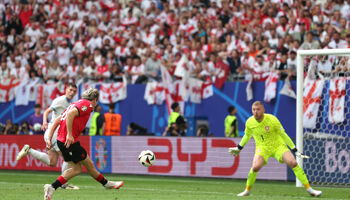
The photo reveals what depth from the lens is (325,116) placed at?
17484 mm

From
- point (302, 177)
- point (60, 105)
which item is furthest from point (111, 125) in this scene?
point (302, 177)

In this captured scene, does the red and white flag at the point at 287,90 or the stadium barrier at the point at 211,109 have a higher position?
the red and white flag at the point at 287,90

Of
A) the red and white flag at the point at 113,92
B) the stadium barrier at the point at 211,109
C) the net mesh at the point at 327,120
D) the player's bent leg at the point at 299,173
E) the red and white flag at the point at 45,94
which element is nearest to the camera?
the player's bent leg at the point at 299,173

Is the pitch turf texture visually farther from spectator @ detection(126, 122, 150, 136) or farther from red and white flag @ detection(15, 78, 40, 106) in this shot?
red and white flag @ detection(15, 78, 40, 106)

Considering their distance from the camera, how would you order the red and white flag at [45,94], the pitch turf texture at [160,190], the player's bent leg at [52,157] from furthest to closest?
the red and white flag at [45,94]
the player's bent leg at [52,157]
the pitch turf texture at [160,190]

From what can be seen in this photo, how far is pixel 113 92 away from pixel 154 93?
1505 millimetres

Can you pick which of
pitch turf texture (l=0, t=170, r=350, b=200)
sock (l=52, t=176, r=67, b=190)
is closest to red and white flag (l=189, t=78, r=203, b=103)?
Answer: pitch turf texture (l=0, t=170, r=350, b=200)

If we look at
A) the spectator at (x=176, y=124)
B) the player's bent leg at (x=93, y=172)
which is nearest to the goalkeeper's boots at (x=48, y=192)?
the player's bent leg at (x=93, y=172)

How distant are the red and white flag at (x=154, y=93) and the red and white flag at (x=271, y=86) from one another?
372 centimetres

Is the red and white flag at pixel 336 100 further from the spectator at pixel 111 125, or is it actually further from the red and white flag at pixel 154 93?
the spectator at pixel 111 125

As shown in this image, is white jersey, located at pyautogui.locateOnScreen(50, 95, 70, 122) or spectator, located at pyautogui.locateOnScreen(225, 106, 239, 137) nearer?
white jersey, located at pyautogui.locateOnScreen(50, 95, 70, 122)

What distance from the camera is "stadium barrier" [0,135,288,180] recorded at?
17297mm

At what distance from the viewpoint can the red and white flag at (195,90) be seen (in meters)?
21.7

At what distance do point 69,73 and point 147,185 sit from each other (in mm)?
9822
